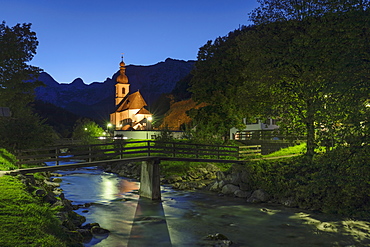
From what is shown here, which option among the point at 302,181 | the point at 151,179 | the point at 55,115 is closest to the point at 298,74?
the point at 302,181

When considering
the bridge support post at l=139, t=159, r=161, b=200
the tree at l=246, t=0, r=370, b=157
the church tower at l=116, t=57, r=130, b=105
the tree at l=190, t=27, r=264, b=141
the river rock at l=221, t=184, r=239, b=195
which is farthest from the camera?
the church tower at l=116, t=57, r=130, b=105

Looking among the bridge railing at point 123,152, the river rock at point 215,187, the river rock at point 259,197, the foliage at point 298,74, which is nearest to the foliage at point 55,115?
the foliage at point 298,74

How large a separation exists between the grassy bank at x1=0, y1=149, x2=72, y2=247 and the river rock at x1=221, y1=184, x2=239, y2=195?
16.5m

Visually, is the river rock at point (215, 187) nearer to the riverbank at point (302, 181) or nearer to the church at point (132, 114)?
the riverbank at point (302, 181)

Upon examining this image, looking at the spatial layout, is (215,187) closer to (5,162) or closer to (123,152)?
(123,152)

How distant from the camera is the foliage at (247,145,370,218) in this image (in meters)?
14.4

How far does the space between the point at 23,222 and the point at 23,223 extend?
2.8 inches

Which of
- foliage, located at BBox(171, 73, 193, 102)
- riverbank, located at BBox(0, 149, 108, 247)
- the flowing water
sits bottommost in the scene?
the flowing water

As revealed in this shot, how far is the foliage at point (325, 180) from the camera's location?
14.4 metres

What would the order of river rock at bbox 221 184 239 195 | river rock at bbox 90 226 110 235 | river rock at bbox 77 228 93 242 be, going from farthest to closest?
1. river rock at bbox 221 184 239 195
2. river rock at bbox 90 226 110 235
3. river rock at bbox 77 228 93 242

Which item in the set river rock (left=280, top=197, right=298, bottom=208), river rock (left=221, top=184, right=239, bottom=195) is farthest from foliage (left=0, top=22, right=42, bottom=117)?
river rock (left=280, top=197, right=298, bottom=208)

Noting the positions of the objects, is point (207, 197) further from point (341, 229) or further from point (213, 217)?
point (341, 229)

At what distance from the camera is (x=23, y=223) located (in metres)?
10.4

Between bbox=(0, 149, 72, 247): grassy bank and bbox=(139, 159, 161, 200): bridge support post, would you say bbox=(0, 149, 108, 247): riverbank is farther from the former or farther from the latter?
bbox=(139, 159, 161, 200): bridge support post
